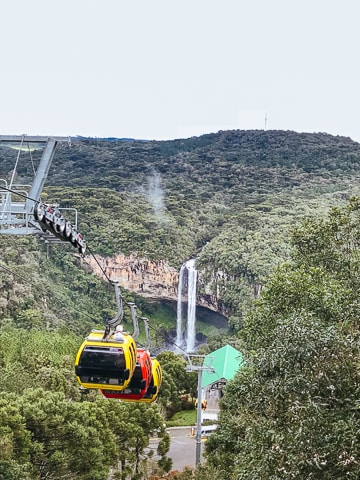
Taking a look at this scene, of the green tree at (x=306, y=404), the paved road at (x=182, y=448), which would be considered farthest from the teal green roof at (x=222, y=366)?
the green tree at (x=306, y=404)

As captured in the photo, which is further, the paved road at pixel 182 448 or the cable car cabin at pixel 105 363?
the paved road at pixel 182 448

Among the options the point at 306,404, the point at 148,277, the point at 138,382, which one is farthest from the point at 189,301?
the point at 306,404

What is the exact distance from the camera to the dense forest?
649 centimetres

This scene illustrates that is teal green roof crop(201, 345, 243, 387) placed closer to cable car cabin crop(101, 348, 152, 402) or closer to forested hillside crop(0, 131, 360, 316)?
forested hillside crop(0, 131, 360, 316)

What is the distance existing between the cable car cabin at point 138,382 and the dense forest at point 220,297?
1.70 meters

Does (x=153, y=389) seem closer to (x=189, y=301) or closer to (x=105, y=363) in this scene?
(x=105, y=363)

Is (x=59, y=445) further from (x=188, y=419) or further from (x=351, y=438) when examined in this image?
(x=188, y=419)

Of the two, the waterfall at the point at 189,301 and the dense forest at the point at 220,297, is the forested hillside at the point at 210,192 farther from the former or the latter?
the waterfall at the point at 189,301

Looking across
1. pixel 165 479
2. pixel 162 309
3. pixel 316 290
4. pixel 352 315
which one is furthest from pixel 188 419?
pixel 162 309

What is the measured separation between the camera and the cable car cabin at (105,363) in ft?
28.6

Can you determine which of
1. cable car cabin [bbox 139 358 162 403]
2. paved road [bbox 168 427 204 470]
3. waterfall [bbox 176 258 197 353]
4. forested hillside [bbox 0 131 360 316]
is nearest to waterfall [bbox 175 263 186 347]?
waterfall [bbox 176 258 197 353]

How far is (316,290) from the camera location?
11.3 m

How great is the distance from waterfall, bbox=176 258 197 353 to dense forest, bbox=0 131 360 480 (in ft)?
4.80

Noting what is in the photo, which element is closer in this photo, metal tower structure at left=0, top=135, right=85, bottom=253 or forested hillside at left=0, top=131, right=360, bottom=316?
metal tower structure at left=0, top=135, right=85, bottom=253
